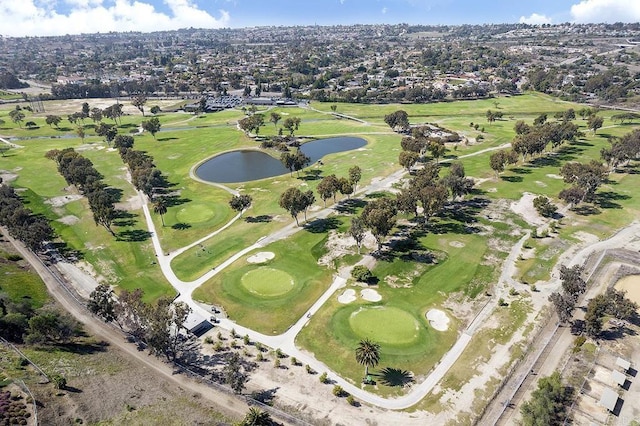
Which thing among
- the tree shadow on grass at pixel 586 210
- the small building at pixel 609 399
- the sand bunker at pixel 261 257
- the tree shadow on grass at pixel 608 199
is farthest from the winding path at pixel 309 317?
the tree shadow on grass at pixel 608 199

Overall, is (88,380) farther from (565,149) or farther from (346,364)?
(565,149)

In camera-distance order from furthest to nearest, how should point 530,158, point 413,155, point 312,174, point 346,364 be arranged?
1. point 530,158
2. point 312,174
3. point 413,155
4. point 346,364

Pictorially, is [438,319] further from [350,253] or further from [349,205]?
A: [349,205]

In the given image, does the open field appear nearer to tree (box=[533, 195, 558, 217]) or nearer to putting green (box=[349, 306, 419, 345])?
putting green (box=[349, 306, 419, 345])

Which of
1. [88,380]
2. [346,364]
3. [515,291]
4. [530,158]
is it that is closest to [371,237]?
[515,291]

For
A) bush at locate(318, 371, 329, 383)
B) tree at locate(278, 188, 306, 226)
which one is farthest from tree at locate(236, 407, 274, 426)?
tree at locate(278, 188, 306, 226)

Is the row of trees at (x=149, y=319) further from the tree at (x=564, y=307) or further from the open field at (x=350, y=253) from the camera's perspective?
the tree at (x=564, y=307)
